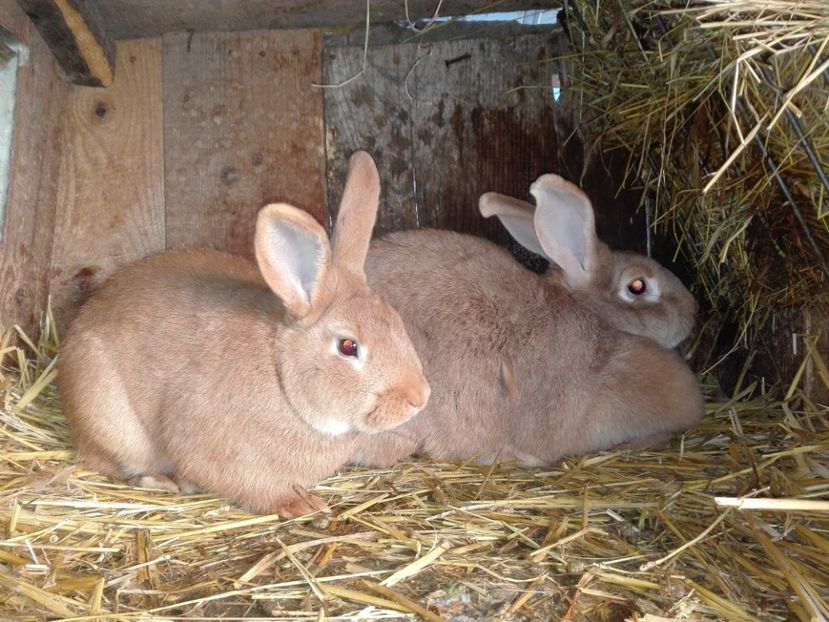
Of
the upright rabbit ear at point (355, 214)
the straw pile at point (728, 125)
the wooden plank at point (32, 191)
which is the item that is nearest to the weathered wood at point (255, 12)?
the wooden plank at point (32, 191)

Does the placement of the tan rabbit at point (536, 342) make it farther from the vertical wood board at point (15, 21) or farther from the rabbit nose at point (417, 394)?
the vertical wood board at point (15, 21)

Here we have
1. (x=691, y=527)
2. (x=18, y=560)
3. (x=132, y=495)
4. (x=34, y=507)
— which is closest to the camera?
(x=18, y=560)

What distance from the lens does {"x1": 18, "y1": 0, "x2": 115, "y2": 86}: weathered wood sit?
3.95 metres

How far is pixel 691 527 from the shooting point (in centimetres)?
298

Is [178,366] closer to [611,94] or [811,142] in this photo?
[611,94]

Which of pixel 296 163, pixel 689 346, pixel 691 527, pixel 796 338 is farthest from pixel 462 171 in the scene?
pixel 691 527

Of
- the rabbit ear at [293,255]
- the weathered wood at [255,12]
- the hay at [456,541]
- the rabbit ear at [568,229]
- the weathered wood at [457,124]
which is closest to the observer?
the hay at [456,541]

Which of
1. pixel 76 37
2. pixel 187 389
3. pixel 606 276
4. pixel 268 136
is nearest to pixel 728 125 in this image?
pixel 606 276

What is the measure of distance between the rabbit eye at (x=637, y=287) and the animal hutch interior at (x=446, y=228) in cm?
25

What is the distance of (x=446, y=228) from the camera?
459 cm

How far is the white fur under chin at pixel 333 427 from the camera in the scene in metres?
3.20

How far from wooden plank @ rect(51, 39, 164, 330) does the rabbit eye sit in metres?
2.28

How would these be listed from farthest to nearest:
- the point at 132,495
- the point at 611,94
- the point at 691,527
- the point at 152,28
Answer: the point at 152,28 < the point at 611,94 < the point at 132,495 < the point at 691,527

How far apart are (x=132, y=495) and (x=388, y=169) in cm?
206
